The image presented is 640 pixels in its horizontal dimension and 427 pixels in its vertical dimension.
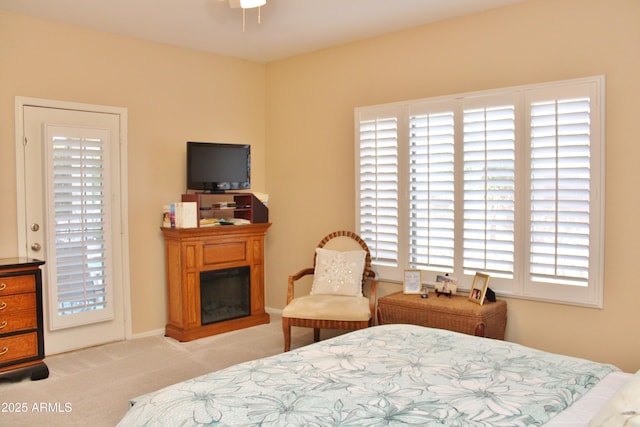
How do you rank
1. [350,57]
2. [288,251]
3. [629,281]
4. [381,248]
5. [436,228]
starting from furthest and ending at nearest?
[288,251], [350,57], [381,248], [436,228], [629,281]

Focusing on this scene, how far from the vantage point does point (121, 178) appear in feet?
15.3

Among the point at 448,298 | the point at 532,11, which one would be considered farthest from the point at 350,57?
the point at 448,298

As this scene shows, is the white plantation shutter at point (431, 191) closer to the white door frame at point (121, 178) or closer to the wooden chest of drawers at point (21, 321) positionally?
the white door frame at point (121, 178)

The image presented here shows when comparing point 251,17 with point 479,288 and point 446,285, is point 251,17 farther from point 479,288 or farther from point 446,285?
point 479,288

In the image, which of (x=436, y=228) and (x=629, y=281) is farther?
(x=436, y=228)

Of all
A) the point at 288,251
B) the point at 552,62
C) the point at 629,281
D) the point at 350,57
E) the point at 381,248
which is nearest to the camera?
the point at 629,281

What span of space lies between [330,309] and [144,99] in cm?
270

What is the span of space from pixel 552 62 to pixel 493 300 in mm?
1810

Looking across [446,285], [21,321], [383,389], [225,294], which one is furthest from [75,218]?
[383,389]

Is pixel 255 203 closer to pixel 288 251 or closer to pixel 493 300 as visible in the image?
pixel 288 251

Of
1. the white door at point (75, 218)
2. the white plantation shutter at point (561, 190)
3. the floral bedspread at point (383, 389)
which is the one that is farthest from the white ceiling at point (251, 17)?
the floral bedspread at point (383, 389)

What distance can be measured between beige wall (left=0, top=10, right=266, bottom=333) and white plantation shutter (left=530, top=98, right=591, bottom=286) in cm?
314

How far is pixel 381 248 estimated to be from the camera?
4.58 meters

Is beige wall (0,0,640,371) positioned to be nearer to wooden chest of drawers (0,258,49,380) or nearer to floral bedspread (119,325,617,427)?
wooden chest of drawers (0,258,49,380)
